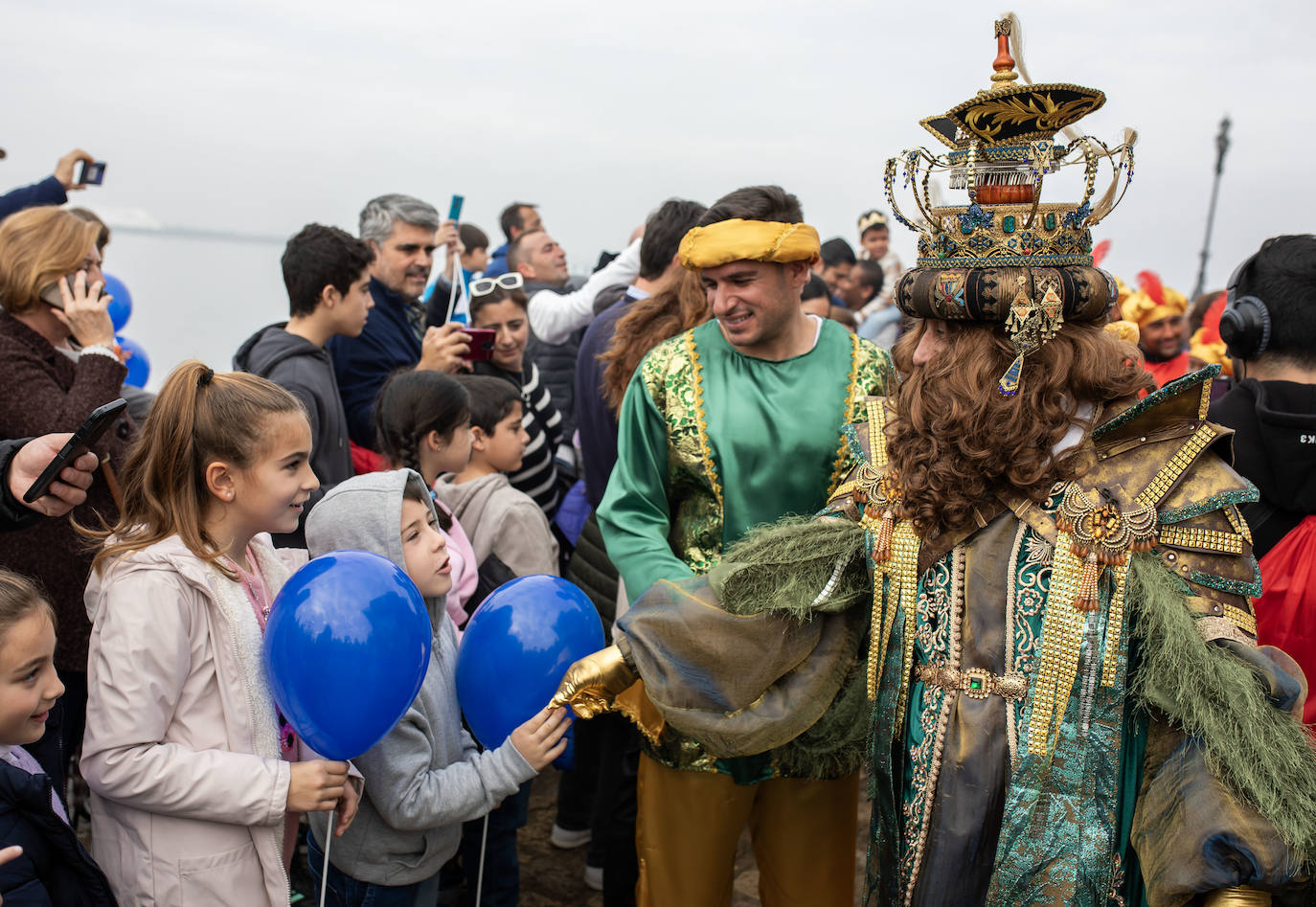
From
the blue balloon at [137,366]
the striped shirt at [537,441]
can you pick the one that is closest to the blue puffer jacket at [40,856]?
the striped shirt at [537,441]

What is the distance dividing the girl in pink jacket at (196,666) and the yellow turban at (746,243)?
1.12 metres

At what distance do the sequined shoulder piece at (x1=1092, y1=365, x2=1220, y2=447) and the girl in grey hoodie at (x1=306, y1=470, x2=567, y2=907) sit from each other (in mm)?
1333

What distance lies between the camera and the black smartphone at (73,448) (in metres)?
2.23

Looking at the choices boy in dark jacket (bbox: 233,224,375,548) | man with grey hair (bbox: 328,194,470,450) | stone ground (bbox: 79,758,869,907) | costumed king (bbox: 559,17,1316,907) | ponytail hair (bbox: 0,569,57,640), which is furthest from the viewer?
man with grey hair (bbox: 328,194,470,450)

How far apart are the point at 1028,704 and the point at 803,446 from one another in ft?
3.27

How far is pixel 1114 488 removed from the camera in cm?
191

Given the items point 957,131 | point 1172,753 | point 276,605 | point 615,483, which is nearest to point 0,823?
point 276,605

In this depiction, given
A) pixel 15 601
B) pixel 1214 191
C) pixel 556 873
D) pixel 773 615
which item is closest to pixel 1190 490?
pixel 773 615

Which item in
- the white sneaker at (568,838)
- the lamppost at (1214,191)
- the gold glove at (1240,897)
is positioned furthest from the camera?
the lamppost at (1214,191)

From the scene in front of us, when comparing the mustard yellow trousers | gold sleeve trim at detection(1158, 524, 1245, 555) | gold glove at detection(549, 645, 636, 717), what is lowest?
the mustard yellow trousers

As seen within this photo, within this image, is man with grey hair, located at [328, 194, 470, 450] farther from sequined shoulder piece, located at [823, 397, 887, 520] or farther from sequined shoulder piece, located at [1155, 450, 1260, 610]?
sequined shoulder piece, located at [1155, 450, 1260, 610]

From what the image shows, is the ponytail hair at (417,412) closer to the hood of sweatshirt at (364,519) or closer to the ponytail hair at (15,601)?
the hood of sweatshirt at (364,519)

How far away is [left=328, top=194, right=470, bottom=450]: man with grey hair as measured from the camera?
441 cm

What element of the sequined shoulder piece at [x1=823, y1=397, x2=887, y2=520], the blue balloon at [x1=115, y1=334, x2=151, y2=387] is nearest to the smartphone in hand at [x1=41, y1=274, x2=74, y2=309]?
the sequined shoulder piece at [x1=823, y1=397, x2=887, y2=520]
